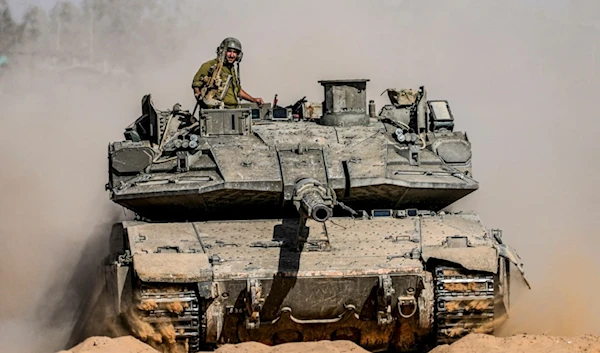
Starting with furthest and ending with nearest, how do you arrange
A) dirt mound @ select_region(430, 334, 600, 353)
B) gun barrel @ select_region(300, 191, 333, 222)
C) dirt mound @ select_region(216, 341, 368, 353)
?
1. dirt mound @ select_region(216, 341, 368, 353)
2. dirt mound @ select_region(430, 334, 600, 353)
3. gun barrel @ select_region(300, 191, 333, 222)

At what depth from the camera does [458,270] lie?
14648 mm

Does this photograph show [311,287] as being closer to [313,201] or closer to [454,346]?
[313,201]

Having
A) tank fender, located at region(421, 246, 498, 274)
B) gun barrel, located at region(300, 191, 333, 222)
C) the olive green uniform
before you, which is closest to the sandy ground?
tank fender, located at region(421, 246, 498, 274)

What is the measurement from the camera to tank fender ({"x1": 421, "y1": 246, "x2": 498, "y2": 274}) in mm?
14547

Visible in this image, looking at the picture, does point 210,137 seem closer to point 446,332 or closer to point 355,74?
point 446,332

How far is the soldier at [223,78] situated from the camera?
59.6 feet

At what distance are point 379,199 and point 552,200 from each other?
7336mm

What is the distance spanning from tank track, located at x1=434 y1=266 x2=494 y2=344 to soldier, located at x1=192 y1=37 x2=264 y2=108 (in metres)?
4.71

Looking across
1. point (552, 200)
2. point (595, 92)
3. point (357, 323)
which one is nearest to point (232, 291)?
point (357, 323)

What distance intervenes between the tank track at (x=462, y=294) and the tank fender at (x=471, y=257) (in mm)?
125

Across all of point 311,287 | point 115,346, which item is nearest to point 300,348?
point 311,287

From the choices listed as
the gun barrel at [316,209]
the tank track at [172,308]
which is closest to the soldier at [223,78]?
the gun barrel at [316,209]

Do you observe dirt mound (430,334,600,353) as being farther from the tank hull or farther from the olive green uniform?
the olive green uniform

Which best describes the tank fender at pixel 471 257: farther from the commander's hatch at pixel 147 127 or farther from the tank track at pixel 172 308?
the commander's hatch at pixel 147 127
